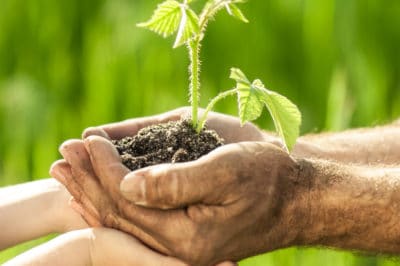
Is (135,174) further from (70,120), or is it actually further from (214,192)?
(70,120)

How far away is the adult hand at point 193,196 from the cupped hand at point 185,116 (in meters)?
0.16

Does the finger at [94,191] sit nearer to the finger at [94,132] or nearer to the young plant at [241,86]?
the finger at [94,132]

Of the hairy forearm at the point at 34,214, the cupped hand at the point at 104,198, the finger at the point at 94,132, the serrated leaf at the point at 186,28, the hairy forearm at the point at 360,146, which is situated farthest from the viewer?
the hairy forearm at the point at 360,146

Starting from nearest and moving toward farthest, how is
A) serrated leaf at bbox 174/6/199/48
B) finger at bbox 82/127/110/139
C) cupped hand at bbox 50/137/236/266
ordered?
serrated leaf at bbox 174/6/199/48, cupped hand at bbox 50/137/236/266, finger at bbox 82/127/110/139

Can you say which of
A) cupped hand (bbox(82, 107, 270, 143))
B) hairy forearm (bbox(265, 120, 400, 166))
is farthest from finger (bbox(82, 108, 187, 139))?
hairy forearm (bbox(265, 120, 400, 166))

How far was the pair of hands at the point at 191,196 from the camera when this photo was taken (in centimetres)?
184

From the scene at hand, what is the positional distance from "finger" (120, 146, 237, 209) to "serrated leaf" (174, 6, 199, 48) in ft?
0.74

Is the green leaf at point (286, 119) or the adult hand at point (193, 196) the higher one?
the green leaf at point (286, 119)

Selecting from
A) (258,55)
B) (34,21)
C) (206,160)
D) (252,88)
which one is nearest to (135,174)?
(206,160)

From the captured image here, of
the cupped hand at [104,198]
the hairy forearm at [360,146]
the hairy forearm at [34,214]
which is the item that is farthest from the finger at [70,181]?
the hairy forearm at [360,146]

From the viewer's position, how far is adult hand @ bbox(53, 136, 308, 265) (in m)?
1.84

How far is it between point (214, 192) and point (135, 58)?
1705mm

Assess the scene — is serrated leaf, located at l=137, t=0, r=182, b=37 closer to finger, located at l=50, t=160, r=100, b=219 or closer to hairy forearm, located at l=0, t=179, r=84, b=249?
finger, located at l=50, t=160, r=100, b=219

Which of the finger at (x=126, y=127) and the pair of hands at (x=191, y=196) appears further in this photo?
the finger at (x=126, y=127)
